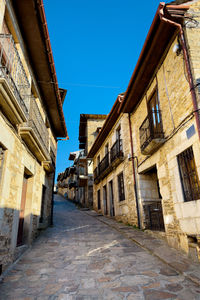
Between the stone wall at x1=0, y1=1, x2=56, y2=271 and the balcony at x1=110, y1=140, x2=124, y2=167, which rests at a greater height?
the balcony at x1=110, y1=140, x2=124, y2=167

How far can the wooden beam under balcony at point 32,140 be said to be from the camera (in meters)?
5.00

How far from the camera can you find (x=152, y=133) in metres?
6.51

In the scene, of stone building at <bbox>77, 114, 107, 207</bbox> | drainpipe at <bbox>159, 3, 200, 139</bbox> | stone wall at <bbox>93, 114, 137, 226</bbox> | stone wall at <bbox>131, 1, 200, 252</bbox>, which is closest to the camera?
drainpipe at <bbox>159, 3, 200, 139</bbox>

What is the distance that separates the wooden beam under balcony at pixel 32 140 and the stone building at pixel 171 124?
3.38m

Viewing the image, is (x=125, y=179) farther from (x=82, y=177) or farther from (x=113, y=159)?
(x=82, y=177)

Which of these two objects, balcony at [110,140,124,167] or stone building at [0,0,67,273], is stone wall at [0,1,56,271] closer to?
stone building at [0,0,67,273]

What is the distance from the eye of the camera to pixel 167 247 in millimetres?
5406

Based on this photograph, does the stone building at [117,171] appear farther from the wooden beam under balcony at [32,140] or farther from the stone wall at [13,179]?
the stone wall at [13,179]

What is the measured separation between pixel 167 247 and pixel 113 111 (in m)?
7.30

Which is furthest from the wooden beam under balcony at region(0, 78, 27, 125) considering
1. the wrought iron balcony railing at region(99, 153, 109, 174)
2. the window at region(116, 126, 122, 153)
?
the wrought iron balcony railing at region(99, 153, 109, 174)

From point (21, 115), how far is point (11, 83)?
693 millimetres

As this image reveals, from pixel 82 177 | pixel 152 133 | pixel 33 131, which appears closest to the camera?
pixel 33 131

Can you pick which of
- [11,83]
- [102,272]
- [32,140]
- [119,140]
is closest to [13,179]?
[32,140]

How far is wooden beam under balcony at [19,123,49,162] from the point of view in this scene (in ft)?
16.4
